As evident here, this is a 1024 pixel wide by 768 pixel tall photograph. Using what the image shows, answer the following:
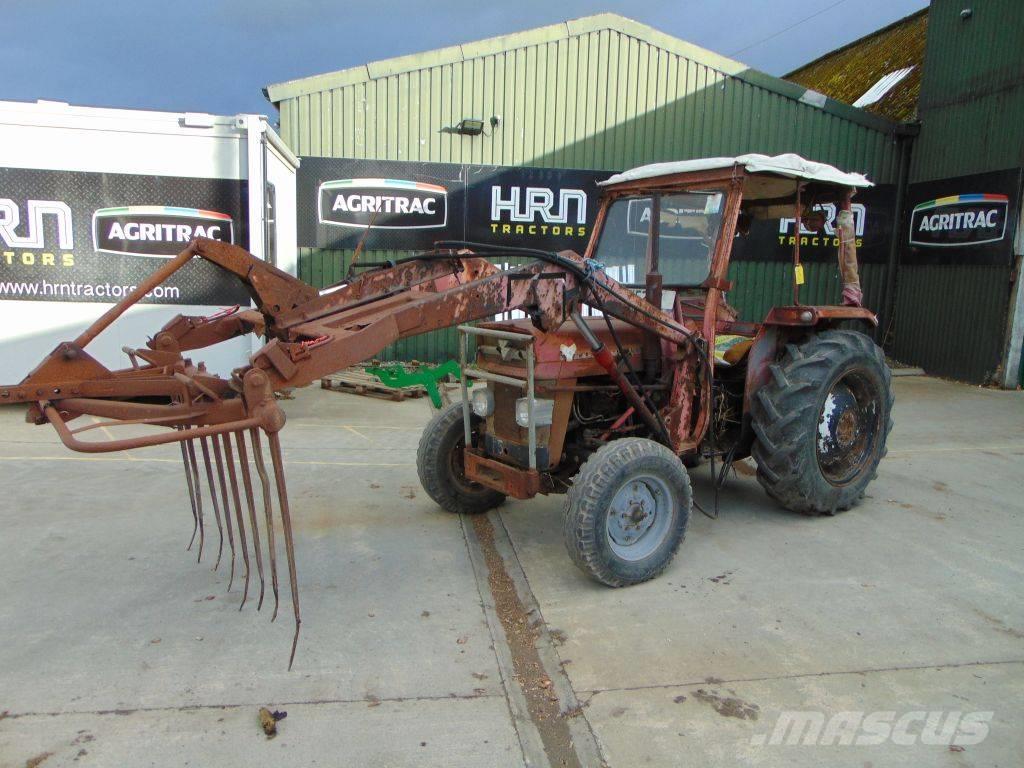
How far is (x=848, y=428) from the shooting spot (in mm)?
5105

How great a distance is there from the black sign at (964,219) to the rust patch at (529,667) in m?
9.58

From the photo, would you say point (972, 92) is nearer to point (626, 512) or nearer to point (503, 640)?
point (626, 512)

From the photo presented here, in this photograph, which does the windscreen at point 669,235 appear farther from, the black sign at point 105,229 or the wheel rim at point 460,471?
the black sign at point 105,229

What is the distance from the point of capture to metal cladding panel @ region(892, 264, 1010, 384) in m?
10.6

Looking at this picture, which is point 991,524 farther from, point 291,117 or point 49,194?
point 291,117

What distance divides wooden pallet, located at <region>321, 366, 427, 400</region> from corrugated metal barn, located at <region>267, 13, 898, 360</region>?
195cm

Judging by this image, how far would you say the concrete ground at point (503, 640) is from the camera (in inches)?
105

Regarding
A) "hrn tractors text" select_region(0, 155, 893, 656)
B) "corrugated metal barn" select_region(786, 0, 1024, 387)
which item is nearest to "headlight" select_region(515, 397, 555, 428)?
"hrn tractors text" select_region(0, 155, 893, 656)

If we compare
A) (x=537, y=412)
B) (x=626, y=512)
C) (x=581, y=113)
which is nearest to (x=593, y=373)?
(x=537, y=412)

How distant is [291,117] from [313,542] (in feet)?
26.2

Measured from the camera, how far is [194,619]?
3484mm

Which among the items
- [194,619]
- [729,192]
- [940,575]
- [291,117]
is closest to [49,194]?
[291,117]

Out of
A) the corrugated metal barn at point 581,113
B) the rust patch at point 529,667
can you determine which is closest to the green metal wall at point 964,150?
the corrugated metal barn at point 581,113

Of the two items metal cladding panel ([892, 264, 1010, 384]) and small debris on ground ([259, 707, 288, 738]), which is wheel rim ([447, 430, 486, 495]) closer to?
small debris on ground ([259, 707, 288, 738])
